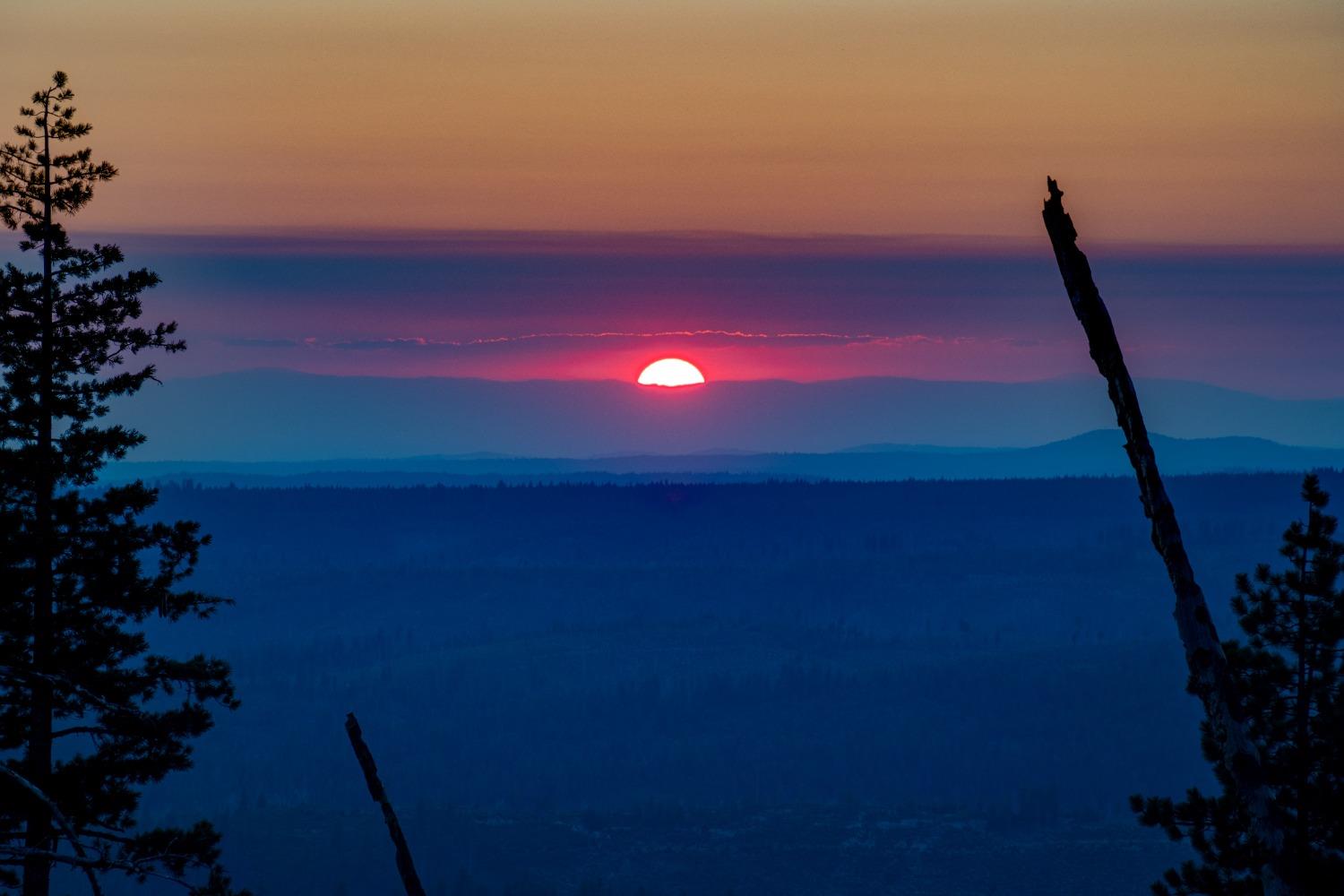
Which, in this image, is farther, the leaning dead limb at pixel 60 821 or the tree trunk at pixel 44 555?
the tree trunk at pixel 44 555

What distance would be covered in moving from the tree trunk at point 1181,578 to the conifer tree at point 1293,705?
20766 millimetres

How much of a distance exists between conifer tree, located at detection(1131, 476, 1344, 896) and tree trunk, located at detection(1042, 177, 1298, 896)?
68.1 feet

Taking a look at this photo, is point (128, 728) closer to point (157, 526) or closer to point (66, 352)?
point (157, 526)

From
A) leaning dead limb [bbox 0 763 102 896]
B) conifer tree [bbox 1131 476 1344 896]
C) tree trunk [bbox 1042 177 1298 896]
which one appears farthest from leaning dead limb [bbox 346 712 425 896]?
conifer tree [bbox 1131 476 1344 896]

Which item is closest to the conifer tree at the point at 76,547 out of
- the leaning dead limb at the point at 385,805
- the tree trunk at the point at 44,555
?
the tree trunk at the point at 44,555

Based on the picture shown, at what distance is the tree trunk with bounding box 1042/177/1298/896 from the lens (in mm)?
10508

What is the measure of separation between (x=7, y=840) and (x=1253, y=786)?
21.5 metres

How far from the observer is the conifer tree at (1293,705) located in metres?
31.0

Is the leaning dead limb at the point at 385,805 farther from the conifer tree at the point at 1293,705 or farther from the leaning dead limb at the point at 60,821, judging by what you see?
the conifer tree at the point at 1293,705

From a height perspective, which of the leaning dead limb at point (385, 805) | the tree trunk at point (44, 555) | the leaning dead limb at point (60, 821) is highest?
the tree trunk at point (44, 555)

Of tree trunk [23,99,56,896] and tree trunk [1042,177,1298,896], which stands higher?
tree trunk [23,99,56,896]

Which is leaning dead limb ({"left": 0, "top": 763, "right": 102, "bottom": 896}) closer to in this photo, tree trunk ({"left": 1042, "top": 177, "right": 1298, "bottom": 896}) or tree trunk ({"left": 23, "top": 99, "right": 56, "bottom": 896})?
tree trunk ({"left": 1042, "top": 177, "right": 1298, "bottom": 896})

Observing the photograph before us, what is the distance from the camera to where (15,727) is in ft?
92.8

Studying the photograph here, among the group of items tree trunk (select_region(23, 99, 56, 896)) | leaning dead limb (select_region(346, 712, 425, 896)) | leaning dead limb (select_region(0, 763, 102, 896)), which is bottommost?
leaning dead limb (select_region(0, 763, 102, 896))
